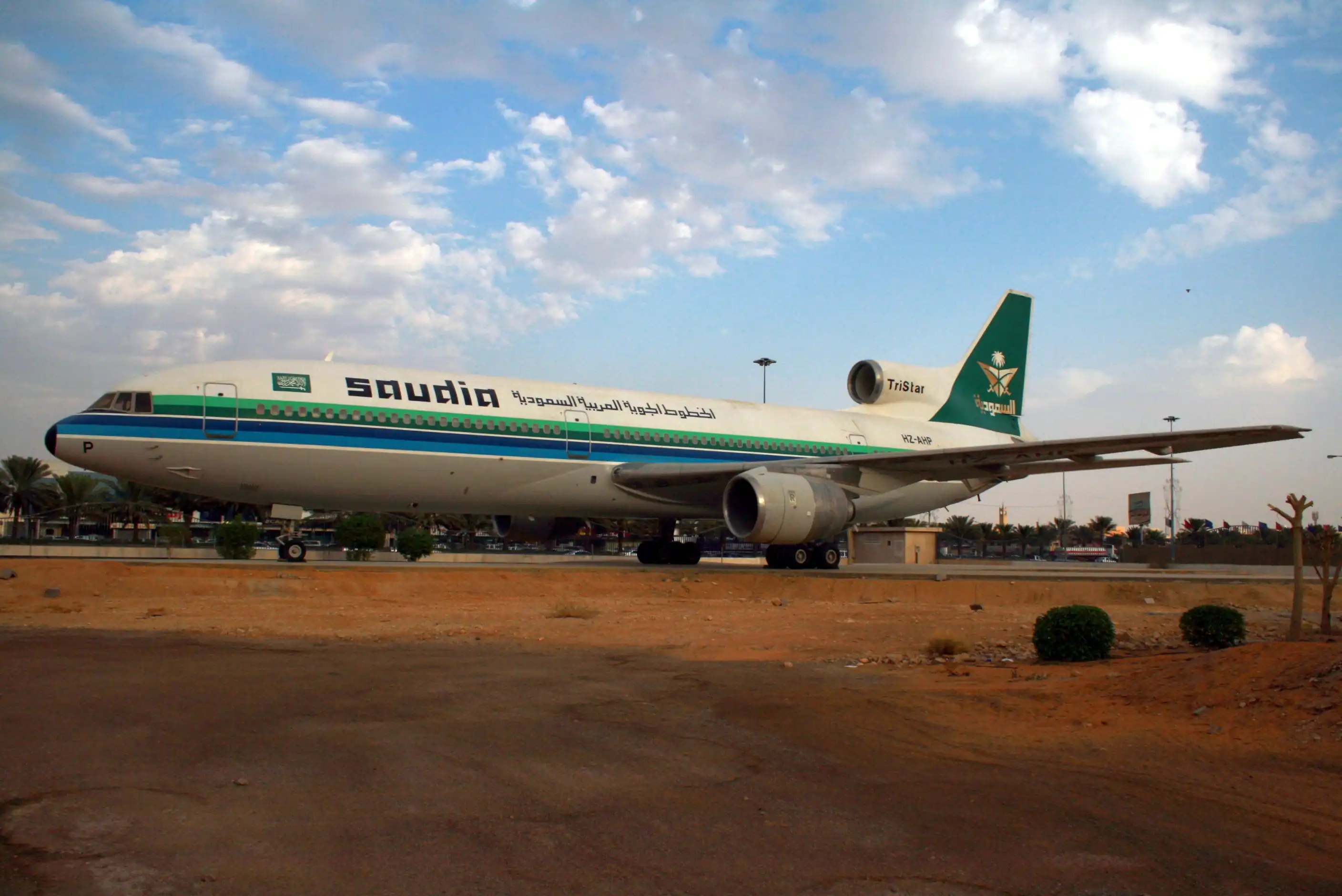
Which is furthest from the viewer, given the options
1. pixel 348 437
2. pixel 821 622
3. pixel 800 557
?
pixel 800 557

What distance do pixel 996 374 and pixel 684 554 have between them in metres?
12.1

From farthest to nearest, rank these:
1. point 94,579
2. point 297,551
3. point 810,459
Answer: point 810,459 < point 297,551 < point 94,579

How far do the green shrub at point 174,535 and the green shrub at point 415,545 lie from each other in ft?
27.3

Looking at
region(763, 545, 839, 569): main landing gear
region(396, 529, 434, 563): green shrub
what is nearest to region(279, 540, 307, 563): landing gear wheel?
region(763, 545, 839, 569): main landing gear

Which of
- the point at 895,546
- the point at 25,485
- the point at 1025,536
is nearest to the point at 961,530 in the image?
the point at 1025,536

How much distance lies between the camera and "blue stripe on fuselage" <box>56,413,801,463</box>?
1579 cm

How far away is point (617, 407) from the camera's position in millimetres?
21406

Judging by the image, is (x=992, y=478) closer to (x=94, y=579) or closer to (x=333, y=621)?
(x=333, y=621)

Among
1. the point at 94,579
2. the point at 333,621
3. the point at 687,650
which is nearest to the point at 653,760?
the point at 687,650

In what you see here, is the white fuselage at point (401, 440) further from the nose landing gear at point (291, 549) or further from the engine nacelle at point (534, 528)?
the engine nacelle at point (534, 528)

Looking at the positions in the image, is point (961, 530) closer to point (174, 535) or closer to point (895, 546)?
point (895, 546)

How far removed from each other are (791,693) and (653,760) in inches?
90.6

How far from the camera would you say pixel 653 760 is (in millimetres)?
5230

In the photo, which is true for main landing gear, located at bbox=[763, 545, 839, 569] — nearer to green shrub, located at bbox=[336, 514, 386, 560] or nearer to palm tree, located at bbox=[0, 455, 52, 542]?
green shrub, located at bbox=[336, 514, 386, 560]
